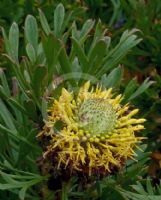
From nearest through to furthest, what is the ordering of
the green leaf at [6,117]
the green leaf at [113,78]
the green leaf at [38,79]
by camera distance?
the green leaf at [38,79], the green leaf at [6,117], the green leaf at [113,78]

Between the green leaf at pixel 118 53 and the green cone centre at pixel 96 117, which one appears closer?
the green cone centre at pixel 96 117

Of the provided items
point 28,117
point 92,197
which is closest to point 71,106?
point 28,117

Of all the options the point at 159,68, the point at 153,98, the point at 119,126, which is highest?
the point at 159,68

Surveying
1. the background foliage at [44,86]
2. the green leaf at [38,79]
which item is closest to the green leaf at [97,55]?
the background foliage at [44,86]

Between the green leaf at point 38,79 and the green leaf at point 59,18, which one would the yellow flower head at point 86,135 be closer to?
the green leaf at point 38,79

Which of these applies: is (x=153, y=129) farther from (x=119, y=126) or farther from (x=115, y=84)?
(x=119, y=126)

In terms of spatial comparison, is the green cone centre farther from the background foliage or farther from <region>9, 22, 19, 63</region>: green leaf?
<region>9, 22, 19, 63</region>: green leaf

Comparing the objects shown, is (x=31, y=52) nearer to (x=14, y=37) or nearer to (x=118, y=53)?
(x=14, y=37)
